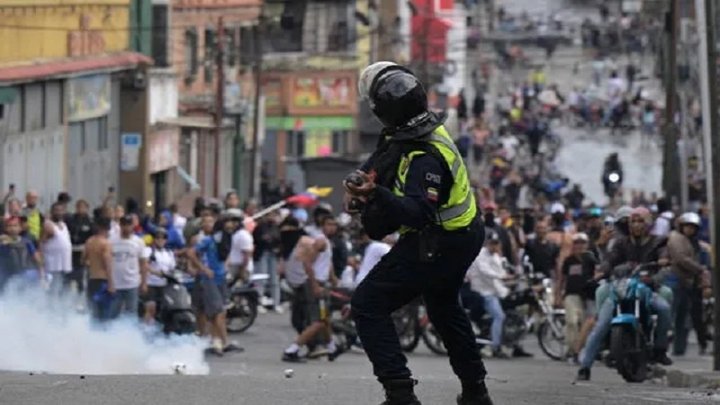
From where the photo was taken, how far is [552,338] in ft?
86.0

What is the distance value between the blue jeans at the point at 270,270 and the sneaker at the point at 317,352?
910cm

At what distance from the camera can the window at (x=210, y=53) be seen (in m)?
57.8

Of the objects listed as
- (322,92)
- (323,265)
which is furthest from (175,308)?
(322,92)

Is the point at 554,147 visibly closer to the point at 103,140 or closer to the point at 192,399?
the point at 103,140

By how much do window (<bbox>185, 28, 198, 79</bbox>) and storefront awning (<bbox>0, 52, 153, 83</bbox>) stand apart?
22.6 ft

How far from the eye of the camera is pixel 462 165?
38.5ft

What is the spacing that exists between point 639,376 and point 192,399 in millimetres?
7936

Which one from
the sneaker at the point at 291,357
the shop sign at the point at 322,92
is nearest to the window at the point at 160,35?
the shop sign at the point at 322,92

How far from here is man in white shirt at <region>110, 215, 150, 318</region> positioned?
24969mm

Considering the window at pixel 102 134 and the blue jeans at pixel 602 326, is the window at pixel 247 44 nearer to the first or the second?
the window at pixel 102 134

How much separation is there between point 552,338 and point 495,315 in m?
0.75

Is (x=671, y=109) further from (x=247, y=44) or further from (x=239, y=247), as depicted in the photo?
(x=247, y=44)

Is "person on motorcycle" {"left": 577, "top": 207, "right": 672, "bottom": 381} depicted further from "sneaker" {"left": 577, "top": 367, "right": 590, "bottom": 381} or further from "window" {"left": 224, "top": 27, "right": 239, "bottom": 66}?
"window" {"left": 224, "top": 27, "right": 239, "bottom": 66}

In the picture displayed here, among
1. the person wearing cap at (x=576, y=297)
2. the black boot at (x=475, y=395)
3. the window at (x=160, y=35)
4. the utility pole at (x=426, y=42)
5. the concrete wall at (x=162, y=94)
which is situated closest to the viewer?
the black boot at (x=475, y=395)
